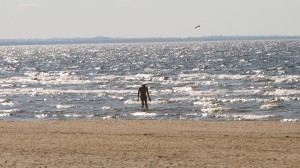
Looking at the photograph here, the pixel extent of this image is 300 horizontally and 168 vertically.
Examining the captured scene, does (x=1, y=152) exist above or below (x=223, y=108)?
above

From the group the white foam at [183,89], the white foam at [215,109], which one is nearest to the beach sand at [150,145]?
the white foam at [215,109]

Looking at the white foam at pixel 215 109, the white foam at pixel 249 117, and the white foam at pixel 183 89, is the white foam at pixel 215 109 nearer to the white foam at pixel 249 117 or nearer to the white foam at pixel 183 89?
the white foam at pixel 249 117

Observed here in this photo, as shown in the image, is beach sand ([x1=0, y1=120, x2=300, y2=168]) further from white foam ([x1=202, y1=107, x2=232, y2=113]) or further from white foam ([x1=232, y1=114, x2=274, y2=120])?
white foam ([x1=202, y1=107, x2=232, y2=113])

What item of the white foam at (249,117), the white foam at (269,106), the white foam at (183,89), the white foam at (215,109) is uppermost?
the white foam at (249,117)

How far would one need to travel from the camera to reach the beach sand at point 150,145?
15.7m

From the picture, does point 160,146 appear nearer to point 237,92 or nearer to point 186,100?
point 186,100

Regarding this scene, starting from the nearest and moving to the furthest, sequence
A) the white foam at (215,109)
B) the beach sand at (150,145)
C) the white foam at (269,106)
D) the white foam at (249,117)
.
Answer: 1. the beach sand at (150,145)
2. the white foam at (249,117)
3. the white foam at (215,109)
4. the white foam at (269,106)

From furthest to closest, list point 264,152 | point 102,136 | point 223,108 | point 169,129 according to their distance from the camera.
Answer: point 223,108 < point 169,129 < point 102,136 < point 264,152

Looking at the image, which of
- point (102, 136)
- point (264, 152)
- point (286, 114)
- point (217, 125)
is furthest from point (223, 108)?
point (264, 152)

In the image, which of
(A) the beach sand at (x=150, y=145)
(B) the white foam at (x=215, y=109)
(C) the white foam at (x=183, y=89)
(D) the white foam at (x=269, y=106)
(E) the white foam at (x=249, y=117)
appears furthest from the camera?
(C) the white foam at (x=183, y=89)

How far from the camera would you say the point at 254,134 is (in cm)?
2162

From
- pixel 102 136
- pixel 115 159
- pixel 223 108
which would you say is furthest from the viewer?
pixel 223 108

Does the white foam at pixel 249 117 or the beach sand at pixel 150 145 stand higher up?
the beach sand at pixel 150 145

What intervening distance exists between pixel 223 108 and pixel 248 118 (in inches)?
169
